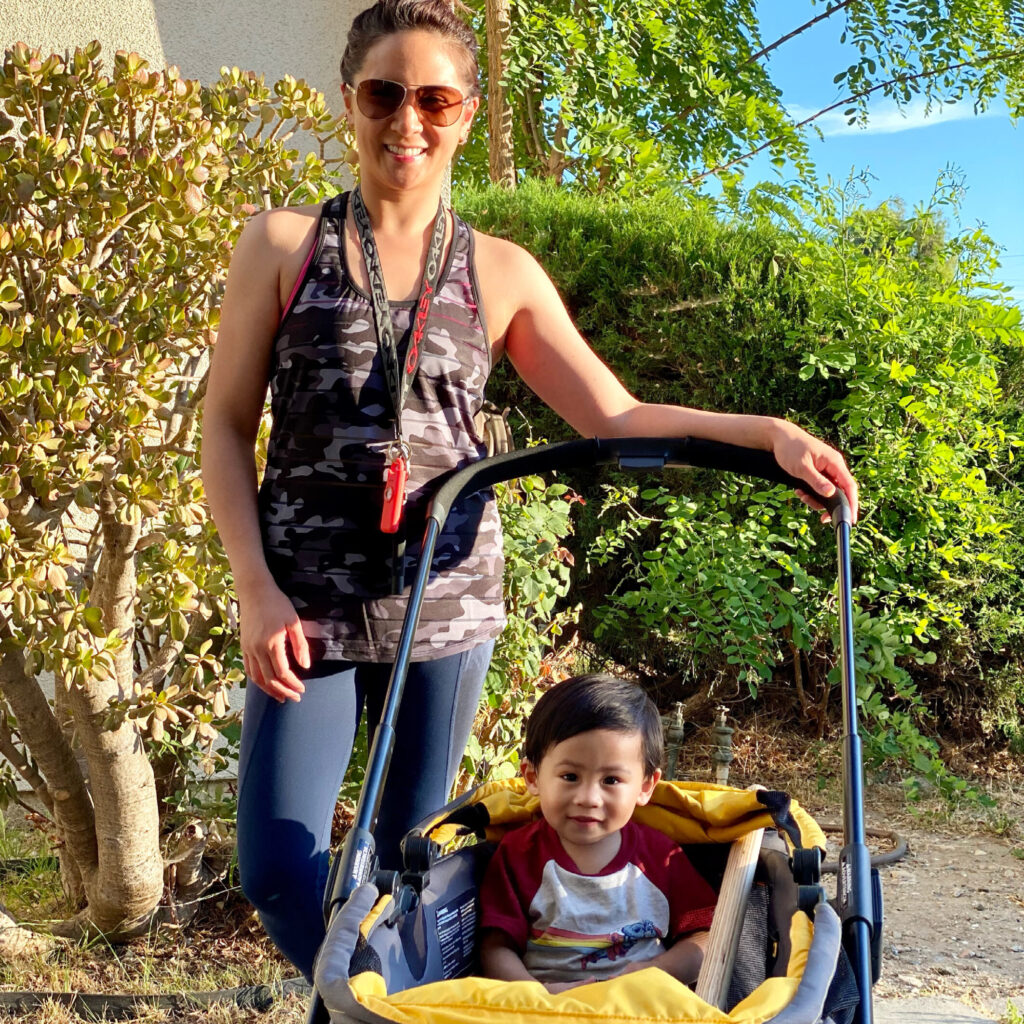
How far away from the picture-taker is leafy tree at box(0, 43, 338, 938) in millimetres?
3051

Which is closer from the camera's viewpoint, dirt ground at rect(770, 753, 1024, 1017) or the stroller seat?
the stroller seat

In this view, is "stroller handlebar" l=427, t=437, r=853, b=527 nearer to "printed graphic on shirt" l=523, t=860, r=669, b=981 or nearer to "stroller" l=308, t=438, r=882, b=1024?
"stroller" l=308, t=438, r=882, b=1024

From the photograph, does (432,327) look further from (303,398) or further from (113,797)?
(113,797)

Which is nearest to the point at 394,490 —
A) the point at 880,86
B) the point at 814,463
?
the point at 814,463

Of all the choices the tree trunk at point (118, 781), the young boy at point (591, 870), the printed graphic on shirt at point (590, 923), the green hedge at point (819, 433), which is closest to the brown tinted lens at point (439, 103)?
the young boy at point (591, 870)

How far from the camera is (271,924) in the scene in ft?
7.27

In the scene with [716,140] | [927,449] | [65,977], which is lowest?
[65,977]

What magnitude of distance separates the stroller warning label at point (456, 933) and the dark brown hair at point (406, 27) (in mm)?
1431

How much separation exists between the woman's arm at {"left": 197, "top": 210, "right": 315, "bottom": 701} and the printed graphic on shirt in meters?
0.60

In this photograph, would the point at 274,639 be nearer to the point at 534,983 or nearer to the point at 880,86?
the point at 534,983

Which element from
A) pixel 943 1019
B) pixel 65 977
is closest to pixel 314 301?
pixel 65 977

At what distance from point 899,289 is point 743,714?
209 cm

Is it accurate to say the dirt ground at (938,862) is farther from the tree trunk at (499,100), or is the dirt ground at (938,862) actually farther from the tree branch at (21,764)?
the tree trunk at (499,100)

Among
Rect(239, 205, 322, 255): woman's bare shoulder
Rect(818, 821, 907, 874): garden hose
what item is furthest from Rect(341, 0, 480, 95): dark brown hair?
Rect(818, 821, 907, 874): garden hose
